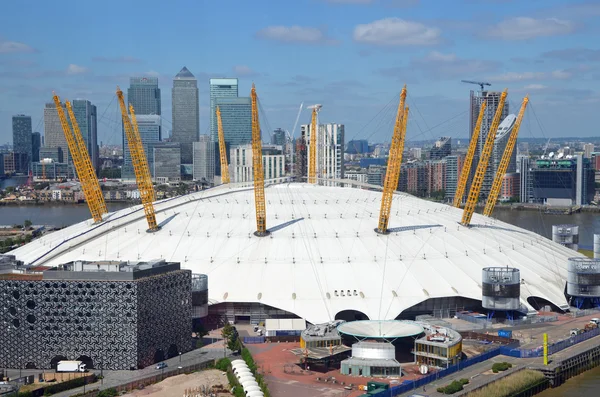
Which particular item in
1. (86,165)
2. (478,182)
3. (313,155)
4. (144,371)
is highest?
(313,155)

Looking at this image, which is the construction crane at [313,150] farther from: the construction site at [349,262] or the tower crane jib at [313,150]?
Result: the construction site at [349,262]

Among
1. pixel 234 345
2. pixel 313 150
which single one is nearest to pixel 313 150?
pixel 313 150

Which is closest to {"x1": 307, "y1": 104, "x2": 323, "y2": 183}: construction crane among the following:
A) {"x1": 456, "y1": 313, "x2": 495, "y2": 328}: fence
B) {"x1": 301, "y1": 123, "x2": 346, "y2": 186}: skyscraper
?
{"x1": 456, "y1": 313, "x2": 495, "y2": 328}: fence

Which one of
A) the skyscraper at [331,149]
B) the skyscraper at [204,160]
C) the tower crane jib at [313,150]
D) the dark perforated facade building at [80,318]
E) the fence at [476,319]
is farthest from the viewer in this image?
the skyscraper at [204,160]

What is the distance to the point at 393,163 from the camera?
50656mm

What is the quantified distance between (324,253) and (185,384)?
13391 mm

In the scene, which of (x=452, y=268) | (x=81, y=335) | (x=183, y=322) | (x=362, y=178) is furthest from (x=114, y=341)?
(x=362, y=178)

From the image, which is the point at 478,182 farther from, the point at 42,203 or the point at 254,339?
the point at 42,203

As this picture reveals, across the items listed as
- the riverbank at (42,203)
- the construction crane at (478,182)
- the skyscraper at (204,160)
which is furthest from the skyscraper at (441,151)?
the construction crane at (478,182)

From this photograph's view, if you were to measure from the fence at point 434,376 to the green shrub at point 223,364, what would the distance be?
7.47 meters

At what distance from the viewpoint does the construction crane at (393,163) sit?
48.5 m

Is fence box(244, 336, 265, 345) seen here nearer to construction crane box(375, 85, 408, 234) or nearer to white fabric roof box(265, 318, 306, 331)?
white fabric roof box(265, 318, 306, 331)

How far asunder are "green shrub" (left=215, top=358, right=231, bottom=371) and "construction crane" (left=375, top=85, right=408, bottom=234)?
1448 centimetres

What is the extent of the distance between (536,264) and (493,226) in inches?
234
